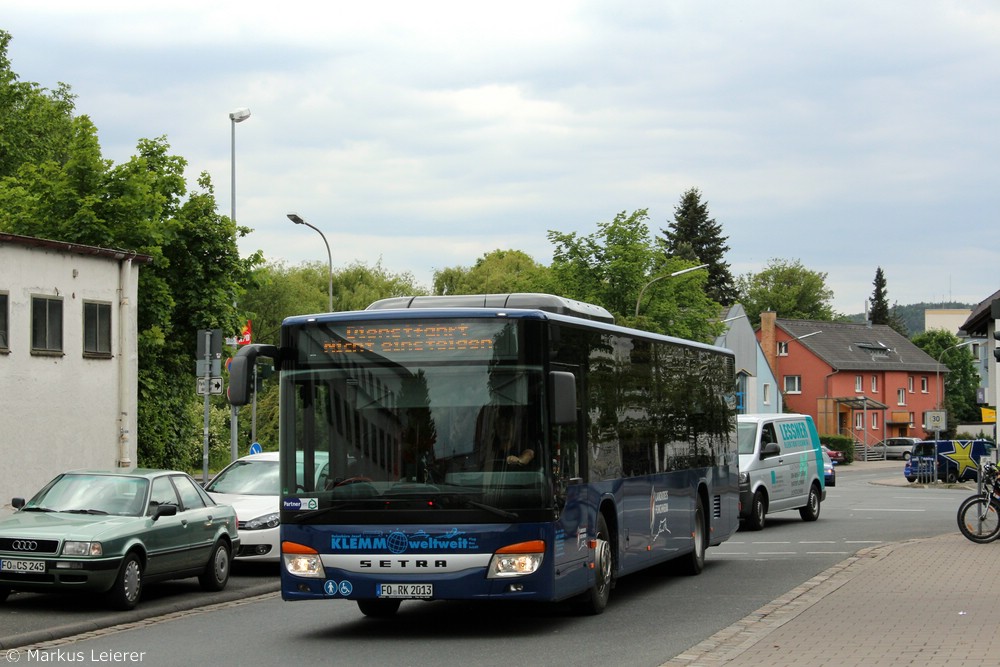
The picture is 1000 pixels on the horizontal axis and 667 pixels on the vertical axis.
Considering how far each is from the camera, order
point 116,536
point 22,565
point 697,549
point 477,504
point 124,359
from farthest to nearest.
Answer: point 124,359, point 697,549, point 116,536, point 22,565, point 477,504

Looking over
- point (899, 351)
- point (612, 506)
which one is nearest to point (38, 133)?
point (612, 506)

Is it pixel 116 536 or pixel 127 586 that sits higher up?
pixel 116 536

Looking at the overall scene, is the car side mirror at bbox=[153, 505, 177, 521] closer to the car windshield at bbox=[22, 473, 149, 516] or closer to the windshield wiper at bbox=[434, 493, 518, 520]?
the car windshield at bbox=[22, 473, 149, 516]

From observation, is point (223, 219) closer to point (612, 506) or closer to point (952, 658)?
point (612, 506)

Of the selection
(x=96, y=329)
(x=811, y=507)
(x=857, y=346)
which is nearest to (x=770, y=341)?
(x=857, y=346)

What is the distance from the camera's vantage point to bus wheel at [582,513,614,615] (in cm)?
1340

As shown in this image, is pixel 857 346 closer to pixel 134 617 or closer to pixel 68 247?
pixel 68 247

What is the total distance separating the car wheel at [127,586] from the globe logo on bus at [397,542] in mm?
3672

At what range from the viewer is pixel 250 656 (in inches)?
433

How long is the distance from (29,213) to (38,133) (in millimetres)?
23742

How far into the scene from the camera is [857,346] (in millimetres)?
110000

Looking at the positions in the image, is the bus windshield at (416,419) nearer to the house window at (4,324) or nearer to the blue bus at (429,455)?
the blue bus at (429,455)

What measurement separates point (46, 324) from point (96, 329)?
1.75 meters

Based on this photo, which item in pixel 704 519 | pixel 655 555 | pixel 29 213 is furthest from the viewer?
pixel 29 213
